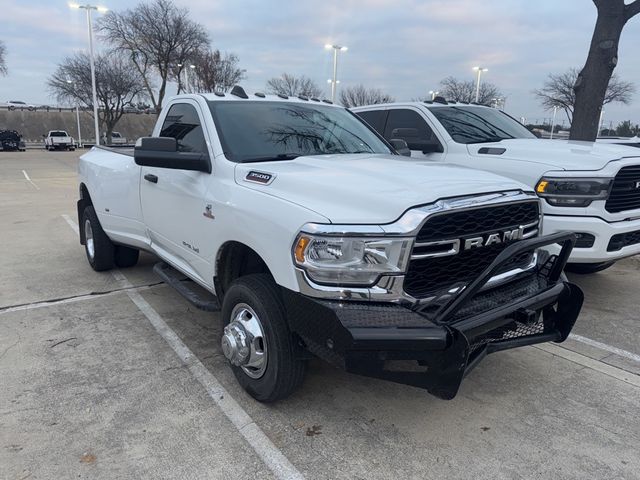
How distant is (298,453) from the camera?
8.95 feet

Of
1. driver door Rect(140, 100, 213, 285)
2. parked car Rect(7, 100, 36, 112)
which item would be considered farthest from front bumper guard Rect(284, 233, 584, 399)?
parked car Rect(7, 100, 36, 112)

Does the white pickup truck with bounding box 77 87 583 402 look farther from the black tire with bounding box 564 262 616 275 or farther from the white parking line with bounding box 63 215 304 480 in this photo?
the black tire with bounding box 564 262 616 275

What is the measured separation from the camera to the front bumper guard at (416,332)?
236cm

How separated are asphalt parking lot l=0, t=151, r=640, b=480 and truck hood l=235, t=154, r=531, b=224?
1334mm

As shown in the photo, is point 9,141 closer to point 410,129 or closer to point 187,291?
point 410,129

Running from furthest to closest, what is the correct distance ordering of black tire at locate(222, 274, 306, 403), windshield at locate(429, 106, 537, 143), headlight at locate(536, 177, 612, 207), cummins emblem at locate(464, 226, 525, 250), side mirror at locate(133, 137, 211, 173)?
windshield at locate(429, 106, 537, 143) < headlight at locate(536, 177, 612, 207) < side mirror at locate(133, 137, 211, 173) < black tire at locate(222, 274, 306, 403) < cummins emblem at locate(464, 226, 525, 250)

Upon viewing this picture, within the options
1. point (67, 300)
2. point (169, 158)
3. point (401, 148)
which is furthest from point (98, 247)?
point (401, 148)

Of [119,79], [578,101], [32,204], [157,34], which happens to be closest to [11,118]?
[119,79]

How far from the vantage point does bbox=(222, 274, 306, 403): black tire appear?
2.85 m

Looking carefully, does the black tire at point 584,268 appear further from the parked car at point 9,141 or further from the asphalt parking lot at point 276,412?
the parked car at point 9,141

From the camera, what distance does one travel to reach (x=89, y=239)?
6203 mm

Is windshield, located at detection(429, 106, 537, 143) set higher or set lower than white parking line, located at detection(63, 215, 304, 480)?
higher

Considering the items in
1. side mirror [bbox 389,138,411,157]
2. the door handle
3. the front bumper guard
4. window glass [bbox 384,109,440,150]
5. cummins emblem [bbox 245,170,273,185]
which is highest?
window glass [bbox 384,109,440,150]

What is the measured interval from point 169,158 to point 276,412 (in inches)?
72.6
